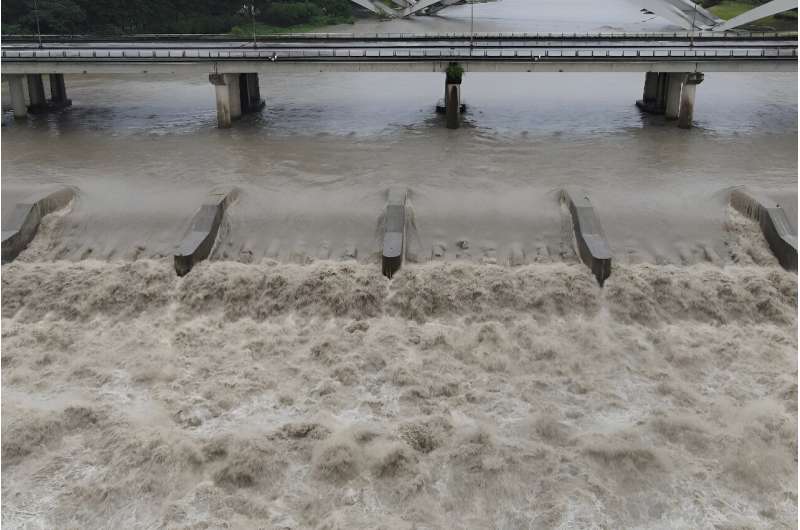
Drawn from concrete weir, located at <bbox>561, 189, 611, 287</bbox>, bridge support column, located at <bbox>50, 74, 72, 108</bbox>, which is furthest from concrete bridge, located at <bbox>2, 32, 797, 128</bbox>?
concrete weir, located at <bbox>561, 189, 611, 287</bbox>

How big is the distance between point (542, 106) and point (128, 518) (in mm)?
29117

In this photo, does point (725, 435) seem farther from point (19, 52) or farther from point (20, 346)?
point (19, 52)

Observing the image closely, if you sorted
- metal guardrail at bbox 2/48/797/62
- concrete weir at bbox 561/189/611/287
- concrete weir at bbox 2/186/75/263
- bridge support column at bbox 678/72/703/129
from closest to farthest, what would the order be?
1. concrete weir at bbox 561/189/611/287
2. concrete weir at bbox 2/186/75/263
3. bridge support column at bbox 678/72/703/129
4. metal guardrail at bbox 2/48/797/62

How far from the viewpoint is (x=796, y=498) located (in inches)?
452

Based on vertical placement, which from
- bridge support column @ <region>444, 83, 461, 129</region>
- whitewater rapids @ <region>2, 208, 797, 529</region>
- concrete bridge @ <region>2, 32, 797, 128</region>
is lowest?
whitewater rapids @ <region>2, 208, 797, 529</region>

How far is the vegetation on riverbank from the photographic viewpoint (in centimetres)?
5653

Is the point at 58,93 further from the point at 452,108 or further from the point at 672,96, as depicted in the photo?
the point at 672,96

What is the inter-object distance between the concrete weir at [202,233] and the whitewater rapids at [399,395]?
0.39m

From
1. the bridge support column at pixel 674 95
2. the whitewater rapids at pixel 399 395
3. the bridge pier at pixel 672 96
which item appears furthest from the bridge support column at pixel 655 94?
the whitewater rapids at pixel 399 395

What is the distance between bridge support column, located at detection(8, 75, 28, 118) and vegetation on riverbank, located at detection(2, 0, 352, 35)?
22.0 meters

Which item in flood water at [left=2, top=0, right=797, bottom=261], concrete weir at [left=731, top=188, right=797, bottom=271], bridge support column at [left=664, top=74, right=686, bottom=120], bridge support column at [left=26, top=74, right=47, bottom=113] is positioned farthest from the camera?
bridge support column at [left=26, top=74, right=47, bottom=113]

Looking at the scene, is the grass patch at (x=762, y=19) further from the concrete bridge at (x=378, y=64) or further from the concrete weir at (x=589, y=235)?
the concrete weir at (x=589, y=235)

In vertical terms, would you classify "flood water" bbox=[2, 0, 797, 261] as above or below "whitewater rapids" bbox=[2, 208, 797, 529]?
above

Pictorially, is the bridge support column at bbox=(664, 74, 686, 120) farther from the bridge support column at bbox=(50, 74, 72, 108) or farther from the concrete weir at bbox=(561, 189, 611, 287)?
the bridge support column at bbox=(50, 74, 72, 108)
